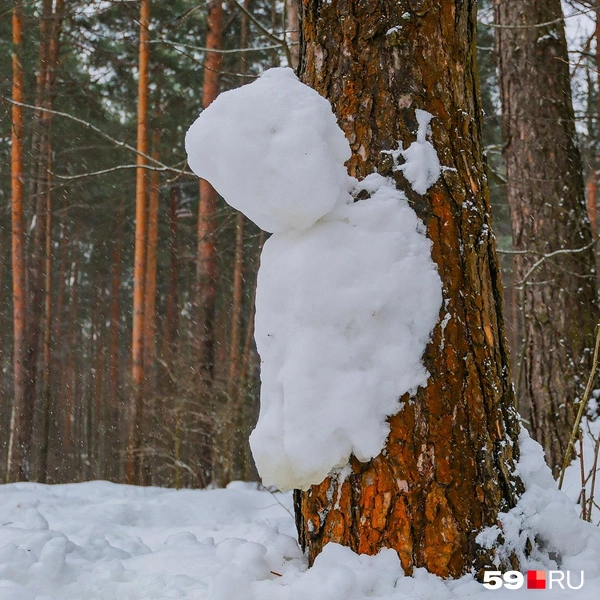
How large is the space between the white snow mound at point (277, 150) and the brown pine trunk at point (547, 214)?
8.22ft

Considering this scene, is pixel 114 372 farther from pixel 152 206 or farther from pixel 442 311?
pixel 442 311

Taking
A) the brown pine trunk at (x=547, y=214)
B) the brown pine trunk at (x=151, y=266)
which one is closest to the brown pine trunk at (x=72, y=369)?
the brown pine trunk at (x=151, y=266)

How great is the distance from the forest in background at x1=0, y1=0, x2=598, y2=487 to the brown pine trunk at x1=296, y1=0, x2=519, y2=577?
7.58ft

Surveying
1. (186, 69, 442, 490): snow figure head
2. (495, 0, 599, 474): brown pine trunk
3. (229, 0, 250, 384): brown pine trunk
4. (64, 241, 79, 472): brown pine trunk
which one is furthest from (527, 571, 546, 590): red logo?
(64, 241, 79, 472): brown pine trunk

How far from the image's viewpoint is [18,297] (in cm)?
955

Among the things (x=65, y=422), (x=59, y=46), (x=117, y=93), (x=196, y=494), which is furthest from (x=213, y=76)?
(x=65, y=422)

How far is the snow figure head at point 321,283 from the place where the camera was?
1444mm

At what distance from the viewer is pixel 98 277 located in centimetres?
1833

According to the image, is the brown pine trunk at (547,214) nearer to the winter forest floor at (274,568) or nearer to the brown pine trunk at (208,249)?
the winter forest floor at (274,568)

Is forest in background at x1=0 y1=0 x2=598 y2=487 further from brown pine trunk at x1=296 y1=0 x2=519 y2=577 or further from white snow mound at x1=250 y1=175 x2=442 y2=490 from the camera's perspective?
white snow mound at x1=250 y1=175 x2=442 y2=490

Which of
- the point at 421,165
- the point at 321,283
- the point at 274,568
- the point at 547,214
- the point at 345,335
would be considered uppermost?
the point at 547,214

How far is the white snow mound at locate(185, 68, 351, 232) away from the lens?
147 cm

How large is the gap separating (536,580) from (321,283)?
91 cm

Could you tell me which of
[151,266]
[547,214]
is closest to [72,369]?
[151,266]
